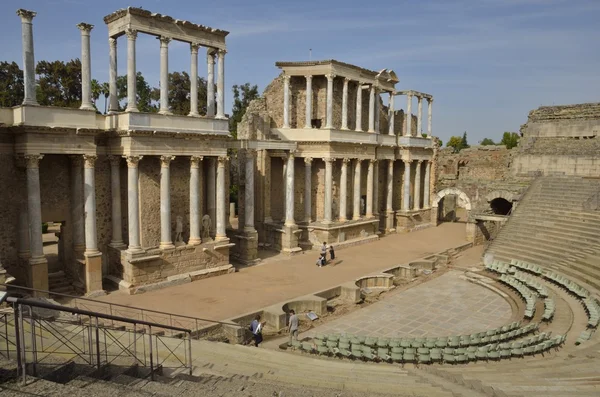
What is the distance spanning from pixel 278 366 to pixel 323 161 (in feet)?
62.7

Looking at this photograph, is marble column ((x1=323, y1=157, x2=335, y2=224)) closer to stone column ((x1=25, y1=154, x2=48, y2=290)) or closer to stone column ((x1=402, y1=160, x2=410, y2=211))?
stone column ((x1=402, y1=160, x2=410, y2=211))

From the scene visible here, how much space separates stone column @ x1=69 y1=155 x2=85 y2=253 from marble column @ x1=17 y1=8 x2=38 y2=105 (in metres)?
3.03

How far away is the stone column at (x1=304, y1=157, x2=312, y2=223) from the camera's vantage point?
93.5 feet

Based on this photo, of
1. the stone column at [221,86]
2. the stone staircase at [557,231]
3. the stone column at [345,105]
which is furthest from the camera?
the stone column at [345,105]

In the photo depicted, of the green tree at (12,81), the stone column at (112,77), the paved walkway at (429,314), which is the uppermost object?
the green tree at (12,81)

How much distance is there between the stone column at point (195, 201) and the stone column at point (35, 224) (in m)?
6.13

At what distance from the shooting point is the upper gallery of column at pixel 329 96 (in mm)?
28156

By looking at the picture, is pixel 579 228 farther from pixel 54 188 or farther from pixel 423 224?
pixel 54 188

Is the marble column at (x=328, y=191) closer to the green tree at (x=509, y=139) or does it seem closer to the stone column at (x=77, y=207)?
the stone column at (x=77, y=207)

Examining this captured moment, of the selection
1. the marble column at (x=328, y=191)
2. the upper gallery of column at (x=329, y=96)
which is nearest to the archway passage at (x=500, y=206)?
the upper gallery of column at (x=329, y=96)

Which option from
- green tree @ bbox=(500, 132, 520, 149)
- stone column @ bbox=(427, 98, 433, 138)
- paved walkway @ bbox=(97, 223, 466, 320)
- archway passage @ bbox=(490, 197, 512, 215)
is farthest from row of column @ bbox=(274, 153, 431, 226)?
green tree @ bbox=(500, 132, 520, 149)

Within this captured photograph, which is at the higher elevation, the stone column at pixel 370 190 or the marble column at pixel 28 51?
the marble column at pixel 28 51

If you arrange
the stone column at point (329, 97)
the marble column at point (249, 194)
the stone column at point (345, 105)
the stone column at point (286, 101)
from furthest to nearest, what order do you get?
the stone column at point (345, 105), the stone column at point (286, 101), the stone column at point (329, 97), the marble column at point (249, 194)

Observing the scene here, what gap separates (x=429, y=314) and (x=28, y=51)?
1753cm
